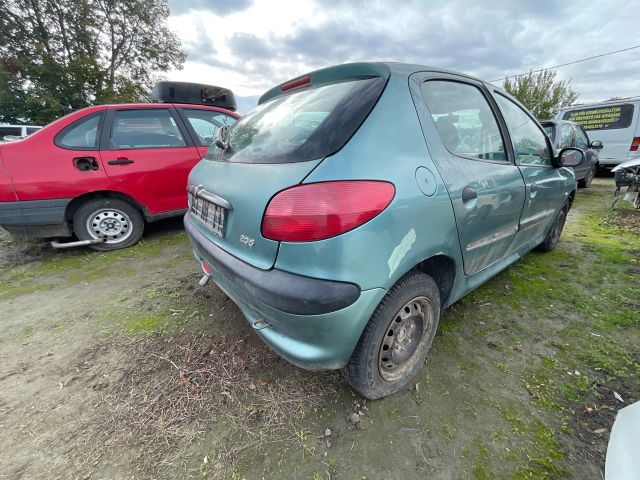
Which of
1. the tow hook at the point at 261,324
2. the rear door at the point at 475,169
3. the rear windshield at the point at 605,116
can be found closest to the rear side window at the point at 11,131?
the tow hook at the point at 261,324

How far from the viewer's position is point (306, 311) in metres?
1.21

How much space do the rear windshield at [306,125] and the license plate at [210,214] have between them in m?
0.30

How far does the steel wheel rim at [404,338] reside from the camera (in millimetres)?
1566

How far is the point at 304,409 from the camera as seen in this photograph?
158 cm

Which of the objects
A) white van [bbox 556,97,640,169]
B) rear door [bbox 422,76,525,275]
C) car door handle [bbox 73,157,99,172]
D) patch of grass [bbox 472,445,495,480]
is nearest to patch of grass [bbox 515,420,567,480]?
patch of grass [bbox 472,445,495,480]

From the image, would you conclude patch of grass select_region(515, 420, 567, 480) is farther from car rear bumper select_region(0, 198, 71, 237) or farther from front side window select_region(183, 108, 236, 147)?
car rear bumper select_region(0, 198, 71, 237)

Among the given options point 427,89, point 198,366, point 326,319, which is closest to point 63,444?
point 198,366

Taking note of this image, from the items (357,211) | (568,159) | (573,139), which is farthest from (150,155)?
(573,139)

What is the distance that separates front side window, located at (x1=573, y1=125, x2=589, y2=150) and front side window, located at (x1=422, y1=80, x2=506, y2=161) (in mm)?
6496

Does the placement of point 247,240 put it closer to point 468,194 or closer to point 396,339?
point 396,339

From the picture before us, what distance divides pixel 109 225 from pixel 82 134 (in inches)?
41.5

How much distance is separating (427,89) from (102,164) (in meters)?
3.51

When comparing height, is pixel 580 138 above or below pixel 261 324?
above

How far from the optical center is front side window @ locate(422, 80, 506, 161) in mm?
1628
